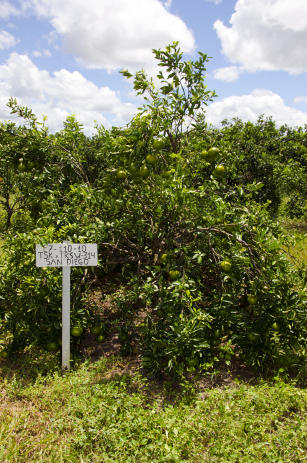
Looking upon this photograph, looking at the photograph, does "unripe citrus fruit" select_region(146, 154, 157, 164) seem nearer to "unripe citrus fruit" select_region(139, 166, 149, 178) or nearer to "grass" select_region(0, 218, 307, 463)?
"unripe citrus fruit" select_region(139, 166, 149, 178)

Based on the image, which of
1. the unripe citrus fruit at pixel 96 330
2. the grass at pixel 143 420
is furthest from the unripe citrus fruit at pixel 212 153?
the unripe citrus fruit at pixel 96 330

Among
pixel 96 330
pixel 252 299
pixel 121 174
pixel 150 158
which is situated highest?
pixel 150 158

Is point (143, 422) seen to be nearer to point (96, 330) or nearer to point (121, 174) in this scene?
point (96, 330)

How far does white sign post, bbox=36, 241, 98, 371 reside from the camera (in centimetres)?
256

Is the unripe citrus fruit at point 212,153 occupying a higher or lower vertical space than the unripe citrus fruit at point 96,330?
higher

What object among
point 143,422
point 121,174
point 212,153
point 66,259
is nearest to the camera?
point 143,422

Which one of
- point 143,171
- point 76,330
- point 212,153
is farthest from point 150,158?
point 76,330

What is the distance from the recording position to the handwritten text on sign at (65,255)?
2549 millimetres

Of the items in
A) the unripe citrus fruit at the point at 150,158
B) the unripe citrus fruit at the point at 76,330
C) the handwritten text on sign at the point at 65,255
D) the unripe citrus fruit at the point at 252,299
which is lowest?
the unripe citrus fruit at the point at 76,330

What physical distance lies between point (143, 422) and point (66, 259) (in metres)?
1.38

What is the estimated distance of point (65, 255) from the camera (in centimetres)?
262

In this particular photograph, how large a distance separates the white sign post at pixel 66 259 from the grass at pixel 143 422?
39 centimetres

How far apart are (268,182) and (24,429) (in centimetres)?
631

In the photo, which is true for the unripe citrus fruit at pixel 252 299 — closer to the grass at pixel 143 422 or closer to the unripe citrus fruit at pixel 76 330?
the grass at pixel 143 422
